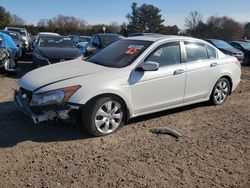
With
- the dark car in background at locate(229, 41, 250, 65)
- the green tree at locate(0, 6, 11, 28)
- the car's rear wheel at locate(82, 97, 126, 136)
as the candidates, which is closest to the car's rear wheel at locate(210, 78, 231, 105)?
the car's rear wheel at locate(82, 97, 126, 136)

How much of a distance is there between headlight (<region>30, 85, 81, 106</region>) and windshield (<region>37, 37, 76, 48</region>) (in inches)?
283

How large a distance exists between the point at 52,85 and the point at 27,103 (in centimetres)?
55

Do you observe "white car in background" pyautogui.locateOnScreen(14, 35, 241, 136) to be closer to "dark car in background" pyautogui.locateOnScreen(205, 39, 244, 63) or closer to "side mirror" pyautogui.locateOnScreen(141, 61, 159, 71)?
"side mirror" pyautogui.locateOnScreen(141, 61, 159, 71)

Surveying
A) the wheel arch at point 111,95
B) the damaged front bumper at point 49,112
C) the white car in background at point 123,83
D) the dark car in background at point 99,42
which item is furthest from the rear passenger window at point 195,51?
the dark car in background at point 99,42

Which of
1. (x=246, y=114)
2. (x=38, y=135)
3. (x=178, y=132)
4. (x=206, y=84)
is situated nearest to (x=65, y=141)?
(x=38, y=135)

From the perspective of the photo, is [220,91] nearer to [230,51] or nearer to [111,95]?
[111,95]

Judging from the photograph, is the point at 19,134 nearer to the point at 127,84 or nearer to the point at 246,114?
the point at 127,84

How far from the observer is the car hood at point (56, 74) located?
17.5 feet

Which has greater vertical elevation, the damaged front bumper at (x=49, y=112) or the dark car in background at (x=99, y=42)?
the dark car in background at (x=99, y=42)

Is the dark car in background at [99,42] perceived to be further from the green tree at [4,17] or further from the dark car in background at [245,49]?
the green tree at [4,17]

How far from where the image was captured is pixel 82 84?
5.18m

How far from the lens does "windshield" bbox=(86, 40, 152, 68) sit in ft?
19.4

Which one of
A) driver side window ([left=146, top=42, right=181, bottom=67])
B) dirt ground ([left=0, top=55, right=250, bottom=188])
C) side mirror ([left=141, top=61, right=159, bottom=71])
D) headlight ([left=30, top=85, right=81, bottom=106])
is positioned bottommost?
dirt ground ([left=0, top=55, right=250, bottom=188])

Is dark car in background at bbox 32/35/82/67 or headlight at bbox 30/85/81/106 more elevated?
dark car in background at bbox 32/35/82/67
